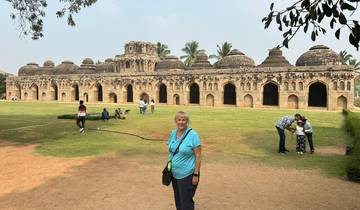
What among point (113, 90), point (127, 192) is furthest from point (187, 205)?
point (113, 90)

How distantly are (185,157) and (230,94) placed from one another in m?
42.0

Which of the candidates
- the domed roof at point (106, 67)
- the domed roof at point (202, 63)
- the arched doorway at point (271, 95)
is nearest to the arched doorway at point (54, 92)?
the domed roof at point (106, 67)

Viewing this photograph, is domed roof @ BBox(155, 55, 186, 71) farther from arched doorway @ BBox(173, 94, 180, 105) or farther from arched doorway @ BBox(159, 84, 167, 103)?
arched doorway @ BBox(173, 94, 180, 105)

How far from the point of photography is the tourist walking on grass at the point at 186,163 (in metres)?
4.62

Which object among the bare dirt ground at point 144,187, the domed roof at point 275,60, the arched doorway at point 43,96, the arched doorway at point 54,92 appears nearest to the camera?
the bare dirt ground at point 144,187

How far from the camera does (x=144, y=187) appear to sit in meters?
7.21

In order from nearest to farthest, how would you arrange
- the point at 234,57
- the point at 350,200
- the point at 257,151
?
the point at 350,200 → the point at 257,151 → the point at 234,57

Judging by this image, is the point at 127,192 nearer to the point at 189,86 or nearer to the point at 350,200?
the point at 350,200

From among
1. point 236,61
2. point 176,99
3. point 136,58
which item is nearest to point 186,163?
point 236,61

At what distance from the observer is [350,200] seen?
6.50 metres

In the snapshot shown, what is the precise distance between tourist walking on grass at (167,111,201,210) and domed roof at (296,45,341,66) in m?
37.1

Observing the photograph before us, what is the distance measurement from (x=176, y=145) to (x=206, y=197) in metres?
2.41

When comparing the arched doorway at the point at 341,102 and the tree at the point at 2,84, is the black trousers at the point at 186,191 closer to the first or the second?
the arched doorway at the point at 341,102

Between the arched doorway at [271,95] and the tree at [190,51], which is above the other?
the tree at [190,51]
